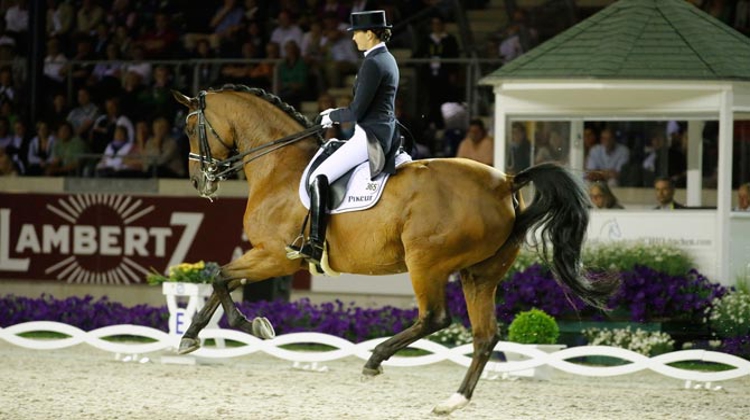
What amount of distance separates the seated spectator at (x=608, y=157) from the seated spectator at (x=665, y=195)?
446mm

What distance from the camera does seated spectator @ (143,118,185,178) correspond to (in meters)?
17.1

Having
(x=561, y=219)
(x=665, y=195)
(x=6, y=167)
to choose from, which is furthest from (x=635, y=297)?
(x=6, y=167)

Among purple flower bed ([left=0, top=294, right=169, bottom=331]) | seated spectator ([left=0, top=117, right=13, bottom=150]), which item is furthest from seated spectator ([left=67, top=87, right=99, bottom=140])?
purple flower bed ([left=0, top=294, right=169, bottom=331])

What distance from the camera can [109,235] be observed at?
16.8 metres

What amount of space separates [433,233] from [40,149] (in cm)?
1112

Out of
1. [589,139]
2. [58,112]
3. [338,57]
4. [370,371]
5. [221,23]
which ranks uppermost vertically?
[221,23]

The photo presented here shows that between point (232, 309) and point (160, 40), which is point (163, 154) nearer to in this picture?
point (160, 40)

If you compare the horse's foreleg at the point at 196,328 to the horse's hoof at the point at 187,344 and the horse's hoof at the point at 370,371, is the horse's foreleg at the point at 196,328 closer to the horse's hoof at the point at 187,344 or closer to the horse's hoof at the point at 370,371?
the horse's hoof at the point at 187,344

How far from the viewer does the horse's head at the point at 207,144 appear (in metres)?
9.38

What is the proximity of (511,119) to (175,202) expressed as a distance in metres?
4.78

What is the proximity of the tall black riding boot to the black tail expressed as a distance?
1.25 m

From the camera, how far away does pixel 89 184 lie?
17.0 m

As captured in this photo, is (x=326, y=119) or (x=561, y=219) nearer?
(x=561, y=219)

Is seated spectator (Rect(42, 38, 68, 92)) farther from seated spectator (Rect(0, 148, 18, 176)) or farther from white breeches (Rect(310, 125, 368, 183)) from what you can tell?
white breeches (Rect(310, 125, 368, 183))
